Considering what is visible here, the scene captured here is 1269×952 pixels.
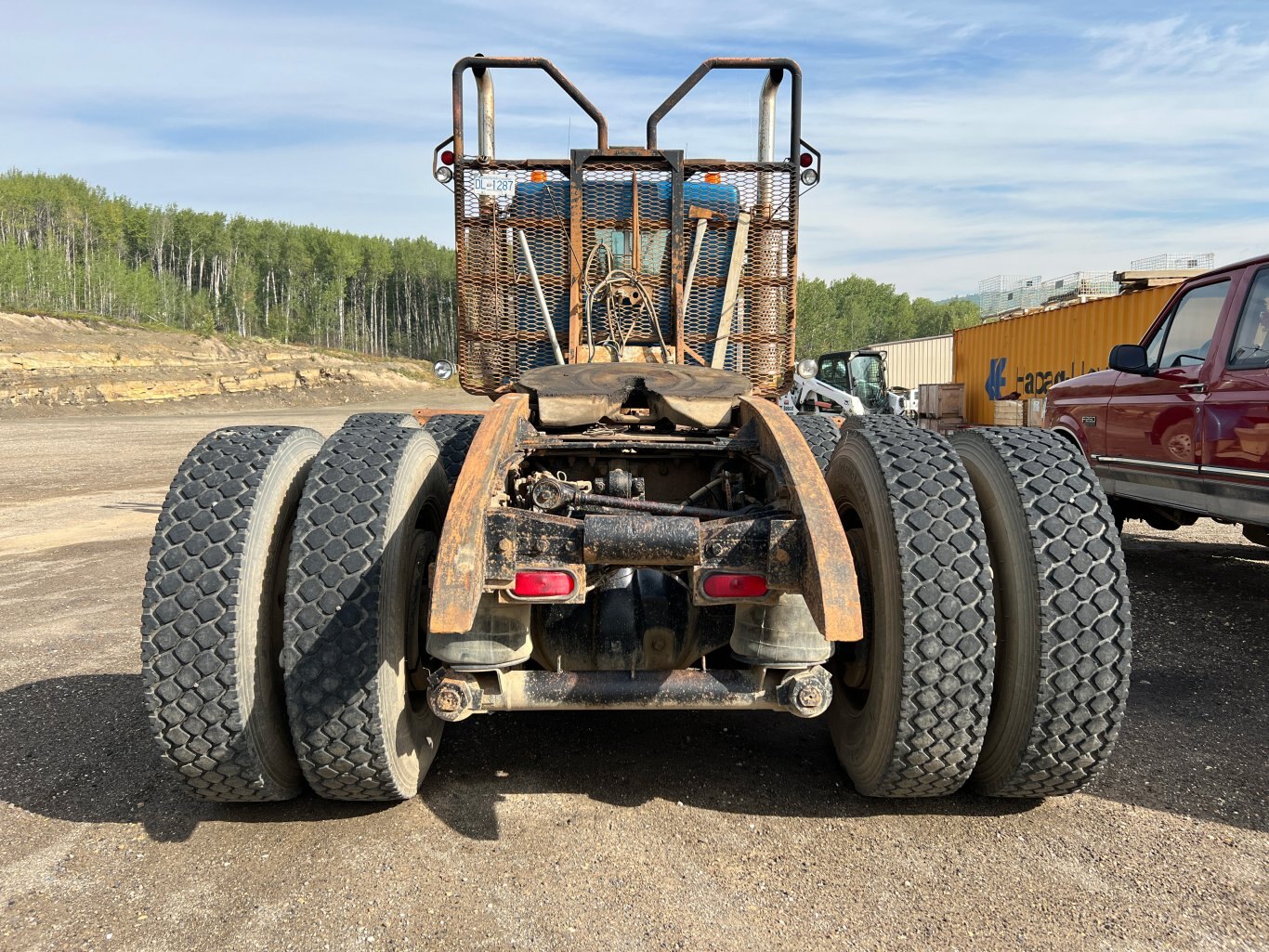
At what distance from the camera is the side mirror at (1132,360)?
579 centimetres

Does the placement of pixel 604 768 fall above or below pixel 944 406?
below

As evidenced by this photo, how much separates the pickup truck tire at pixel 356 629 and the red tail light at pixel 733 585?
1.06m

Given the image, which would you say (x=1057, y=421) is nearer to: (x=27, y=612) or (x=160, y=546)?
(x=160, y=546)

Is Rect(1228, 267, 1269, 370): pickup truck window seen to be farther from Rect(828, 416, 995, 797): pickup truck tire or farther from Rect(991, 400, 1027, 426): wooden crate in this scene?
Rect(991, 400, 1027, 426): wooden crate

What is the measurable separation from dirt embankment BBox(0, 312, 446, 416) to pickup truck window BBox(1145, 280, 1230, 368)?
3627 centimetres

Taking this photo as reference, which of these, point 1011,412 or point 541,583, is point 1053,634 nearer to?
point 541,583

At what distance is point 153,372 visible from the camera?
127 feet

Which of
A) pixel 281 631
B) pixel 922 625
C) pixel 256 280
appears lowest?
pixel 281 631

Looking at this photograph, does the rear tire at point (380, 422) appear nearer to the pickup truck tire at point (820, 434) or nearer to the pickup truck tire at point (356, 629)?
the pickup truck tire at point (356, 629)

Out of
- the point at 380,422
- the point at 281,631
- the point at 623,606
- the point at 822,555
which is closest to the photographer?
the point at 822,555

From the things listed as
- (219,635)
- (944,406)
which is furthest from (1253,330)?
(944,406)

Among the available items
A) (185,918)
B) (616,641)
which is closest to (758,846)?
(616,641)

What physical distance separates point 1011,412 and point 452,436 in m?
15.3

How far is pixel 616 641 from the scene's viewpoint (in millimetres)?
3227
